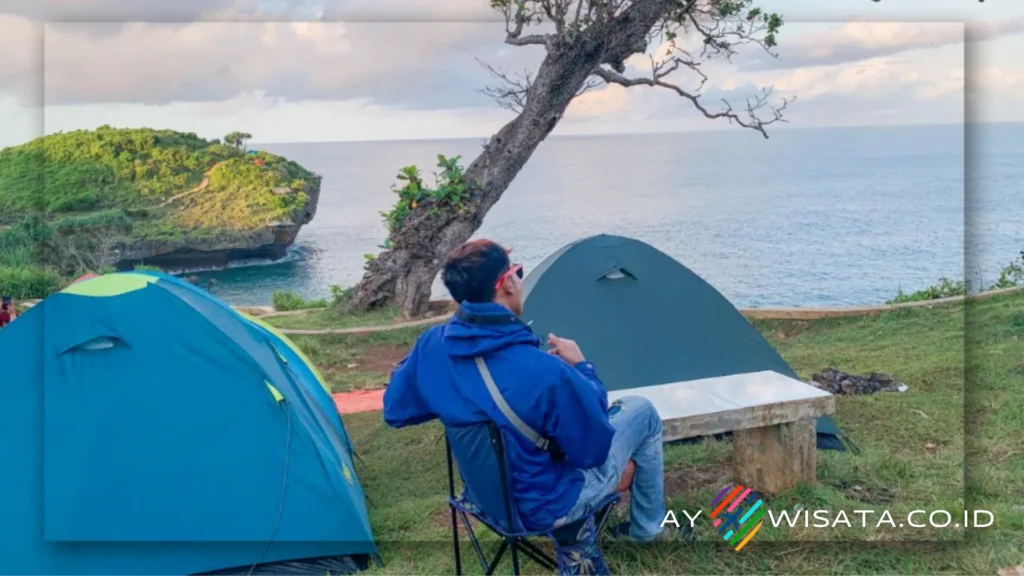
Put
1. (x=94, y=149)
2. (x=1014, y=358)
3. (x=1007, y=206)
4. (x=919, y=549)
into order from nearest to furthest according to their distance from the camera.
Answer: (x=919, y=549) < (x=1014, y=358) < (x=1007, y=206) < (x=94, y=149)

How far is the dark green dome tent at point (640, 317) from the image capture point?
4.51m

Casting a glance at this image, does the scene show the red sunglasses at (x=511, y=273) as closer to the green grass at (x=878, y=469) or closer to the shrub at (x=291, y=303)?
the green grass at (x=878, y=469)

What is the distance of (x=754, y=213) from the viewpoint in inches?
1045

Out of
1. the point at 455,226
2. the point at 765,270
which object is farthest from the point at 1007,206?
the point at 455,226

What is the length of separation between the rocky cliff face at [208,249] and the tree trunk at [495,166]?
681 centimetres

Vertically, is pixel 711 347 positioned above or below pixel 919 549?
above

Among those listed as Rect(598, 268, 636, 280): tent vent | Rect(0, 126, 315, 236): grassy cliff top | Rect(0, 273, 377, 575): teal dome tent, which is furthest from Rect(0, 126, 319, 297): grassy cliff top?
Rect(598, 268, 636, 280): tent vent

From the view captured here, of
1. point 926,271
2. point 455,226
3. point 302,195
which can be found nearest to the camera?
point 455,226

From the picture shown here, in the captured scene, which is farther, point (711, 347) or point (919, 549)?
point (711, 347)

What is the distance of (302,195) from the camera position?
17.8 metres

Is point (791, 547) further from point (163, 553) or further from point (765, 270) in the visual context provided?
point (765, 270)

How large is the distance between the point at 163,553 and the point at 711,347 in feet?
9.73

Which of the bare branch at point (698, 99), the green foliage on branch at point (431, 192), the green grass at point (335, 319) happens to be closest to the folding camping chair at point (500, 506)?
the green grass at point (335, 319)

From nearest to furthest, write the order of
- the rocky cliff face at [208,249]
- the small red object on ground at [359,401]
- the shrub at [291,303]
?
the small red object on ground at [359,401], the shrub at [291,303], the rocky cliff face at [208,249]
